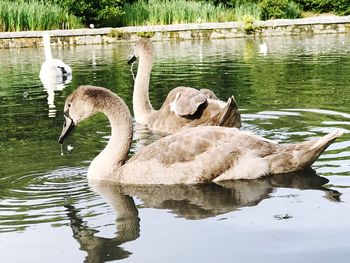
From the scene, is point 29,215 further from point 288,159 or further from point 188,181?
point 288,159

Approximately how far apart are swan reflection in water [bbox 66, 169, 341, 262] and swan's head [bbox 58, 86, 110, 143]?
0.77m

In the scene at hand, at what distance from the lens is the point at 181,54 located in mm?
28281

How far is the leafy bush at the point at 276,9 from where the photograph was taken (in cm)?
4028

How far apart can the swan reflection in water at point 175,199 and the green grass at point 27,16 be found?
29852 millimetres

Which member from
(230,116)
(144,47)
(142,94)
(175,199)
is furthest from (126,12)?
(175,199)

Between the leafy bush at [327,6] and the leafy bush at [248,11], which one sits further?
the leafy bush at [327,6]

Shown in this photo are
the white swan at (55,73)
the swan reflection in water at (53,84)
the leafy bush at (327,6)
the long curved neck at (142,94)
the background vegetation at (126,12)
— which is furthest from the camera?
the leafy bush at (327,6)

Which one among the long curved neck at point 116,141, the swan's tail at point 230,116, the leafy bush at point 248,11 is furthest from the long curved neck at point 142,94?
the leafy bush at point 248,11

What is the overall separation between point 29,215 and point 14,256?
3.49ft

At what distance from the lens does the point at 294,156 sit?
26.0 feet

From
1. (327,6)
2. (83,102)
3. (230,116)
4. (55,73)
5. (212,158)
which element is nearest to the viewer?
(212,158)

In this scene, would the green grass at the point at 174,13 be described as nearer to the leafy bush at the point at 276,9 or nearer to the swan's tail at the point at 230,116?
the leafy bush at the point at 276,9

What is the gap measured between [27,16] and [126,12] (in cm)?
608

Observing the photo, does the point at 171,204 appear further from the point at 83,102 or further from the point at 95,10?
the point at 95,10
